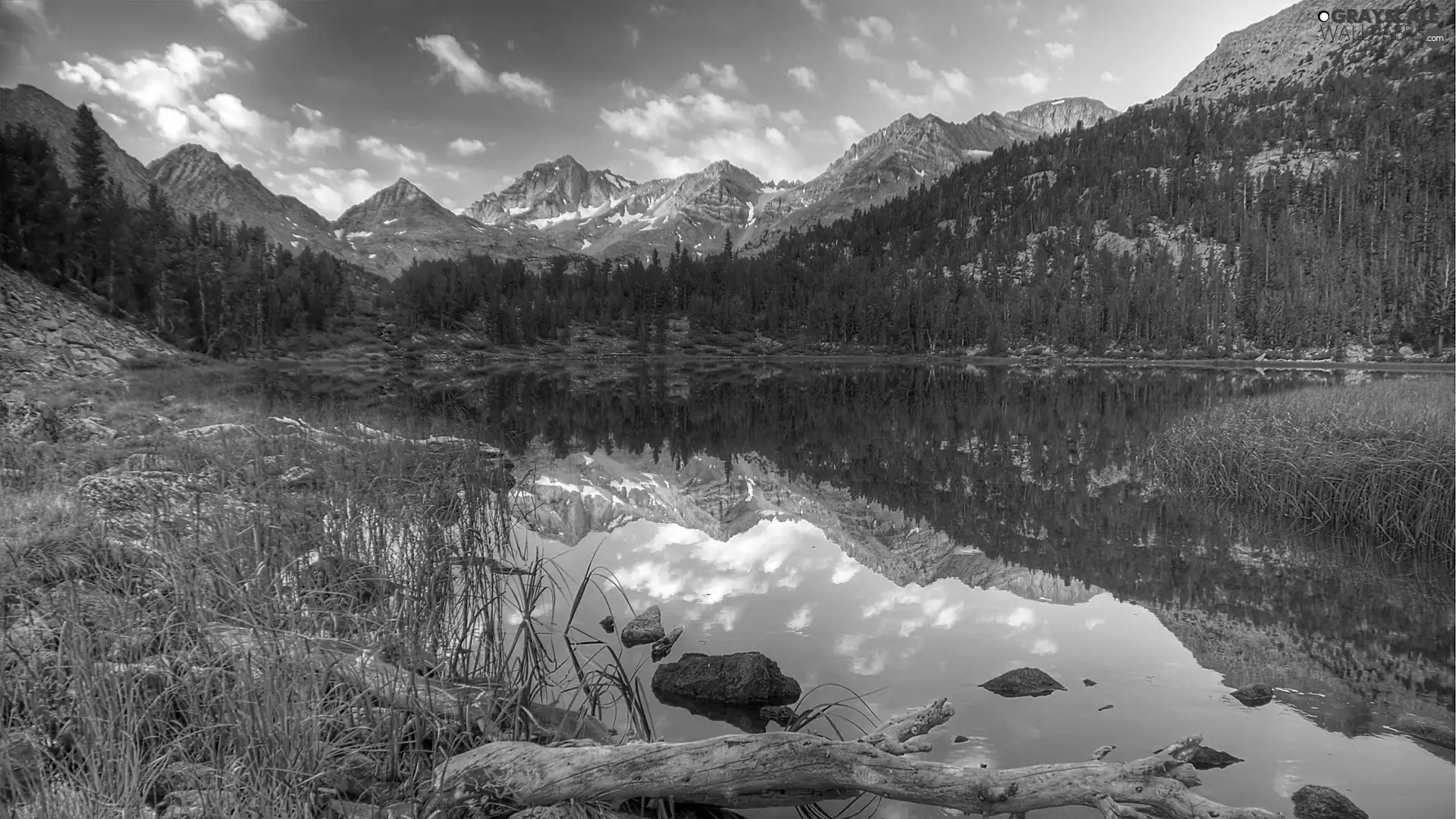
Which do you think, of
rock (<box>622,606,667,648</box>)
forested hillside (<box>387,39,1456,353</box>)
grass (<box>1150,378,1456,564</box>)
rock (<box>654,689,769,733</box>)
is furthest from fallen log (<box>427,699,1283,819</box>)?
forested hillside (<box>387,39,1456,353</box>)

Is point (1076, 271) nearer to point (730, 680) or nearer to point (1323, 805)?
point (1323, 805)

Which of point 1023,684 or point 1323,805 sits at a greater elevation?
point 1323,805

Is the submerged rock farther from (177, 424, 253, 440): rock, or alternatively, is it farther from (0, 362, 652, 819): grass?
(177, 424, 253, 440): rock

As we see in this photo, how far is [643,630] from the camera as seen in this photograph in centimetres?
907

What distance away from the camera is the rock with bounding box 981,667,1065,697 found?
301 inches

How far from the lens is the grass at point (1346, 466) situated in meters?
12.8

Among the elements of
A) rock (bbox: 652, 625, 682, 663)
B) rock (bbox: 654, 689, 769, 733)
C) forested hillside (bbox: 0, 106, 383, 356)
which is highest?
forested hillside (bbox: 0, 106, 383, 356)

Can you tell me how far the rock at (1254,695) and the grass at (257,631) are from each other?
6.68 meters

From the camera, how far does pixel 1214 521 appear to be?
50.1ft

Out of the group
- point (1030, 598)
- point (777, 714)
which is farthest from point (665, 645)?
point (1030, 598)

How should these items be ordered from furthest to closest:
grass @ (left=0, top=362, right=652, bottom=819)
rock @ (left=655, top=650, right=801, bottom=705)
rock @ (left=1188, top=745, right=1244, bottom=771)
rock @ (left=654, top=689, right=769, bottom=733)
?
rock @ (left=655, top=650, right=801, bottom=705)
rock @ (left=654, top=689, right=769, bottom=733)
rock @ (left=1188, top=745, right=1244, bottom=771)
grass @ (left=0, top=362, right=652, bottom=819)

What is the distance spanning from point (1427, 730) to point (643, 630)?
8.60 metres

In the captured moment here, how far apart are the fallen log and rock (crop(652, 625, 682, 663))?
4.19 meters

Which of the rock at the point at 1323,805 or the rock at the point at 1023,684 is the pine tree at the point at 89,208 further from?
the rock at the point at 1323,805
